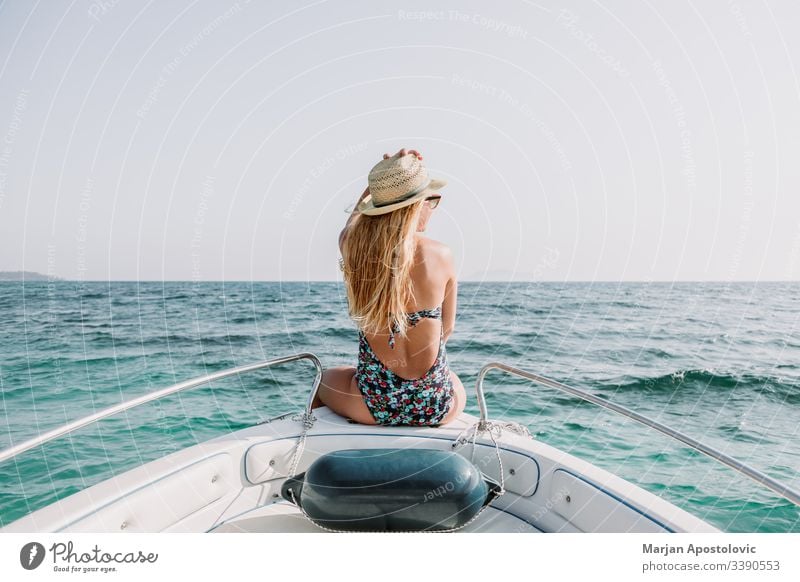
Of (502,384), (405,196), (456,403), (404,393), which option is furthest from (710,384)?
(405,196)

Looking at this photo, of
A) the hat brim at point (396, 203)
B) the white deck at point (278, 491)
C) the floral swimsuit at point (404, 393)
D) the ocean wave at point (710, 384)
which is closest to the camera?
the white deck at point (278, 491)

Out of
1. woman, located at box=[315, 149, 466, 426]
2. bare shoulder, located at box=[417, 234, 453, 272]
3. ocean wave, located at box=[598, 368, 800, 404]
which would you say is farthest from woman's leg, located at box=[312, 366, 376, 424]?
ocean wave, located at box=[598, 368, 800, 404]

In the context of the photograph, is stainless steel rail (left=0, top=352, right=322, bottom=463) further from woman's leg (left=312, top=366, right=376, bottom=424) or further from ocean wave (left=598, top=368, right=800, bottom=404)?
ocean wave (left=598, top=368, right=800, bottom=404)

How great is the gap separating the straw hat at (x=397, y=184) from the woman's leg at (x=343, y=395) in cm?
93

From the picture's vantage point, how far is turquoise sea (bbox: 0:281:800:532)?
496cm

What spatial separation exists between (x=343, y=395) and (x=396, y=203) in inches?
42.1

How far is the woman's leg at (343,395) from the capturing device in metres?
2.71

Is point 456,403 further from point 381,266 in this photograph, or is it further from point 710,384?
point 710,384

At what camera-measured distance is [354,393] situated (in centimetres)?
274

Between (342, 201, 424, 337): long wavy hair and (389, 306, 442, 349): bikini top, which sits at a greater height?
(342, 201, 424, 337): long wavy hair

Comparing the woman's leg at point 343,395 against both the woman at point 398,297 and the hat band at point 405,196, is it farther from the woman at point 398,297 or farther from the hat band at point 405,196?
the hat band at point 405,196

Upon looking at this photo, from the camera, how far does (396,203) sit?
2402 mm

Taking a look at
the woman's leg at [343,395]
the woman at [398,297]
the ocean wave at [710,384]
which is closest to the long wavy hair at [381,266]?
the woman at [398,297]
